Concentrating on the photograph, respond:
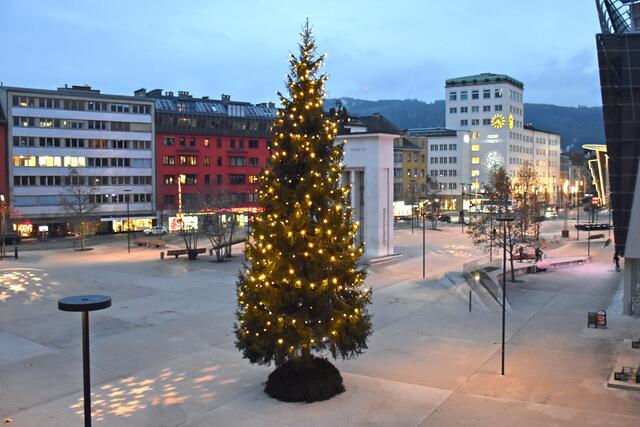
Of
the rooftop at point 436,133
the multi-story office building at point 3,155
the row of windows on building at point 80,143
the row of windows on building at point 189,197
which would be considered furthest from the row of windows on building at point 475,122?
the multi-story office building at point 3,155

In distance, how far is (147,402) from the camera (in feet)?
57.6

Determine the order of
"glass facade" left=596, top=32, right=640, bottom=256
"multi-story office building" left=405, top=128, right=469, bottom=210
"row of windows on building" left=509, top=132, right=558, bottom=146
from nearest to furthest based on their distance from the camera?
1. "glass facade" left=596, top=32, right=640, bottom=256
2. "multi-story office building" left=405, top=128, right=469, bottom=210
3. "row of windows on building" left=509, top=132, right=558, bottom=146

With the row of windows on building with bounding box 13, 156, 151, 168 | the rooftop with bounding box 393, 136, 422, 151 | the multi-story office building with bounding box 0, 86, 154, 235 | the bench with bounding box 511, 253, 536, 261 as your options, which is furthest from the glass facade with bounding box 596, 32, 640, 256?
the rooftop with bounding box 393, 136, 422, 151

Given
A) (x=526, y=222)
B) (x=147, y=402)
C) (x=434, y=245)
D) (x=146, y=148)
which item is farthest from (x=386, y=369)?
(x=146, y=148)

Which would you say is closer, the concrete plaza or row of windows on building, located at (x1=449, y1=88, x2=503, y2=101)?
the concrete plaza

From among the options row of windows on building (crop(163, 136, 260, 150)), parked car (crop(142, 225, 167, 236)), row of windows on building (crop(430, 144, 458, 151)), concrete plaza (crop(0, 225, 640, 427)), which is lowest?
concrete plaza (crop(0, 225, 640, 427))

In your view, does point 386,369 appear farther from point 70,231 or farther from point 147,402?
point 70,231

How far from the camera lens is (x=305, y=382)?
17.5 metres

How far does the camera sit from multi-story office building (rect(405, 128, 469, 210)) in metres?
134

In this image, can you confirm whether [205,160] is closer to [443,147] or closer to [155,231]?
[155,231]

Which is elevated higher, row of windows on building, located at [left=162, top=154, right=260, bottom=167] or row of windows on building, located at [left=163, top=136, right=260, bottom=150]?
row of windows on building, located at [left=163, top=136, right=260, bottom=150]

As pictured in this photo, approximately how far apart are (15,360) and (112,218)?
6431 centimetres

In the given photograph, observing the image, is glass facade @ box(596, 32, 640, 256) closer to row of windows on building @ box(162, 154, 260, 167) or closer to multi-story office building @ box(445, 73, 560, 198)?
row of windows on building @ box(162, 154, 260, 167)

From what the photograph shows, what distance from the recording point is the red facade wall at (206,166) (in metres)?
A: 90.4
